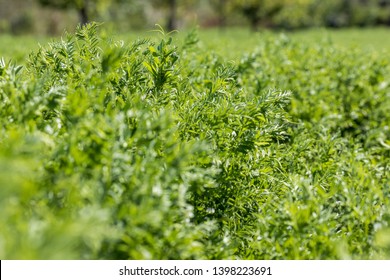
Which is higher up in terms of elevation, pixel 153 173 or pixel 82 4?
pixel 82 4

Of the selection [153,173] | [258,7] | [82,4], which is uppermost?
[258,7]

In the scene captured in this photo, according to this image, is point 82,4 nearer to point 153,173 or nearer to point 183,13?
point 183,13

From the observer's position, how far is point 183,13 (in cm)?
3697

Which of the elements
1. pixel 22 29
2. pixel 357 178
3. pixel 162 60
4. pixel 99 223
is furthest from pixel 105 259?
pixel 22 29

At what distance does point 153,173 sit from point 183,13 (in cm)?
3601

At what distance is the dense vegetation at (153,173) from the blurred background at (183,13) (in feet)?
46.6

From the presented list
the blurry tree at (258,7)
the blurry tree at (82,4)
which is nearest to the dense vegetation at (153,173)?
the blurry tree at (82,4)

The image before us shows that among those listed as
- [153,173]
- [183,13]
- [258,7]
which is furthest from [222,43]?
[183,13]

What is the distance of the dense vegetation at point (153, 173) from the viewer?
2131 mm

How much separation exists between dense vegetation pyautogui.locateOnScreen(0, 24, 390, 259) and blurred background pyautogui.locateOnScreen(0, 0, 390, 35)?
1420cm

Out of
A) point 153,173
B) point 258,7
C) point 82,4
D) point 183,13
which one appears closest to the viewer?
point 153,173

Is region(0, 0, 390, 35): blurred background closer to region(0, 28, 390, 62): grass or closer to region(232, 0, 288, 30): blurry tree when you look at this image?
region(232, 0, 288, 30): blurry tree

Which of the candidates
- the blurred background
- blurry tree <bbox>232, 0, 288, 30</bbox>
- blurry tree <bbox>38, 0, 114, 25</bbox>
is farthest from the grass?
blurry tree <bbox>232, 0, 288, 30</bbox>

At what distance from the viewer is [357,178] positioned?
134 inches
